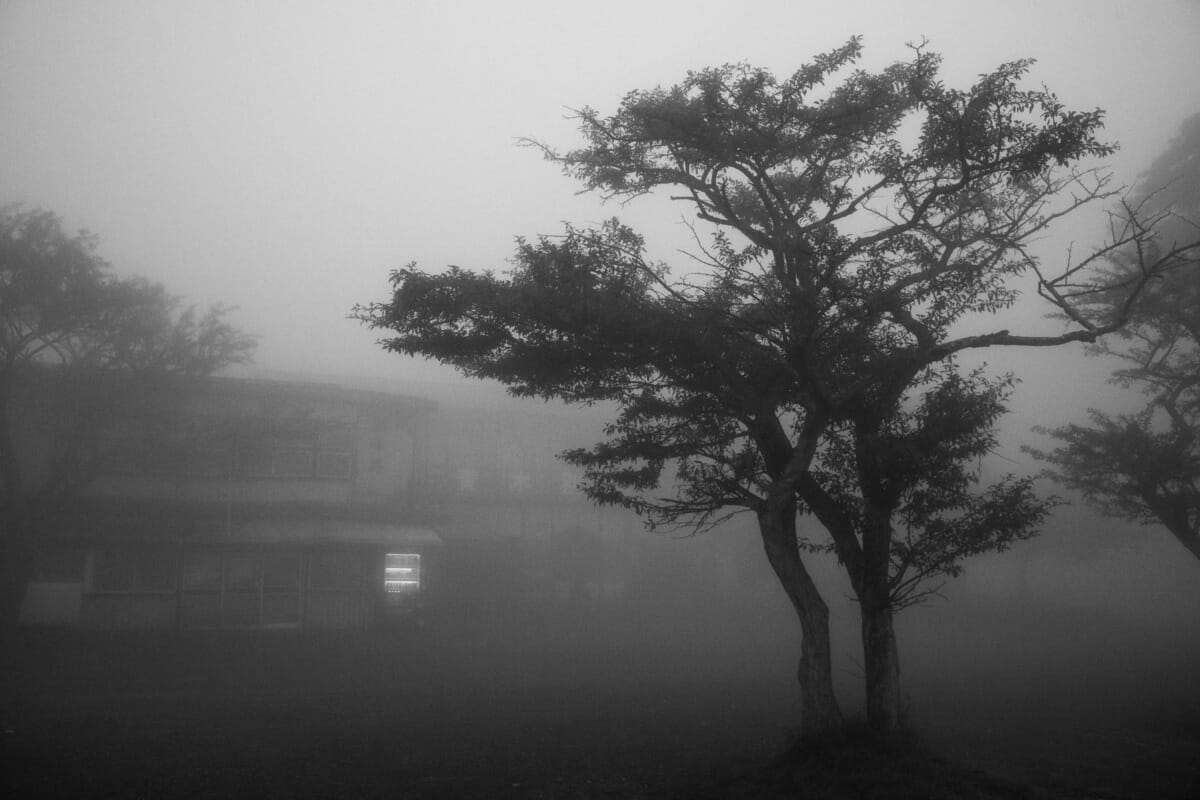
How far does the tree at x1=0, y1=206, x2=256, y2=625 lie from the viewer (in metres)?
23.7

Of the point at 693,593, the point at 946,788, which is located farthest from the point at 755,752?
the point at 693,593

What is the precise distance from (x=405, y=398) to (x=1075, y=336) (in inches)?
1060

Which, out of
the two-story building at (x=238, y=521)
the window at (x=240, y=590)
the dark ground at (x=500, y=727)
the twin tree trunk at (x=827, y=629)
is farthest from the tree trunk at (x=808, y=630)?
the window at (x=240, y=590)

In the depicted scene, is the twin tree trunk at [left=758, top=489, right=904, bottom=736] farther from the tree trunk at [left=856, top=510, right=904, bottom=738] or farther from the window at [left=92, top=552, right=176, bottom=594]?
the window at [left=92, top=552, right=176, bottom=594]

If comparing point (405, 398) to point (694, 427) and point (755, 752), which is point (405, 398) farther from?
point (755, 752)

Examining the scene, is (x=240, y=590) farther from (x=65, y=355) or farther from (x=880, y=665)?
(x=880, y=665)

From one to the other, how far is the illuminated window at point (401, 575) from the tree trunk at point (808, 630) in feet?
71.0


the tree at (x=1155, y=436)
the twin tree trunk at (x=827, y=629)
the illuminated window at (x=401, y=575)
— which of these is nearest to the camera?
the twin tree trunk at (x=827, y=629)

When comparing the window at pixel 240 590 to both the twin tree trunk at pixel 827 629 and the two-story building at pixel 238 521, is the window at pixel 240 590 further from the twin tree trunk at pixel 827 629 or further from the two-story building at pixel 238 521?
the twin tree trunk at pixel 827 629

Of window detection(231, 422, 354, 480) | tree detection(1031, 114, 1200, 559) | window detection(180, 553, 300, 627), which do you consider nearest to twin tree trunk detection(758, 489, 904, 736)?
tree detection(1031, 114, 1200, 559)

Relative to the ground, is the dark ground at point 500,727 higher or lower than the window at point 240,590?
lower

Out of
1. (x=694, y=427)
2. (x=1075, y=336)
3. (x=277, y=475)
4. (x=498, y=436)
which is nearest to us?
(x=1075, y=336)

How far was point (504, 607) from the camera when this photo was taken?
3522cm

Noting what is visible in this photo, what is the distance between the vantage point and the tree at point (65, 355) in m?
23.7
